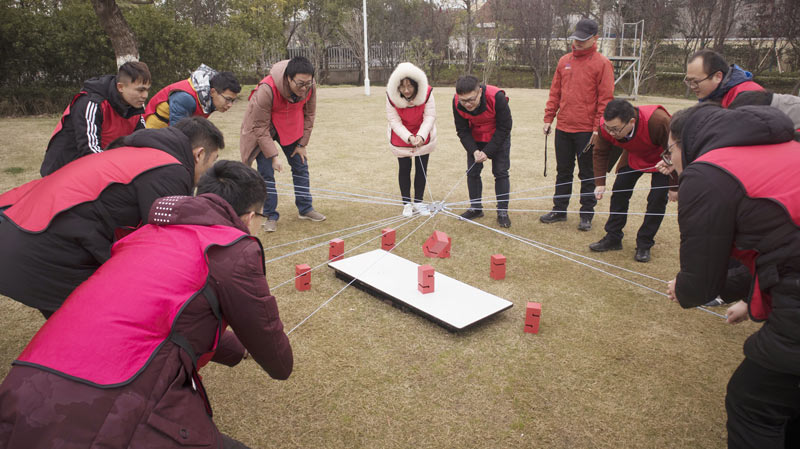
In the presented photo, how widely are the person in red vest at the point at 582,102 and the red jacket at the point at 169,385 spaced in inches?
162

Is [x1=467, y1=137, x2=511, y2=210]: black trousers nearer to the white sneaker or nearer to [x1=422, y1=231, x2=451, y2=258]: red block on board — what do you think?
the white sneaker

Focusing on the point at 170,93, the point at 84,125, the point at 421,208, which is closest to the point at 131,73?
the point at 84,125

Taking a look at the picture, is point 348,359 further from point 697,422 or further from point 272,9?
point 272,9

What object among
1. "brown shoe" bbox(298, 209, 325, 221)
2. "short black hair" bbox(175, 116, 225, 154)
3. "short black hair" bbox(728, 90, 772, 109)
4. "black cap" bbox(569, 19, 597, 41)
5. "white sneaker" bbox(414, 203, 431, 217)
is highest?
"black cap" bbox(569, 19, 597, 41)

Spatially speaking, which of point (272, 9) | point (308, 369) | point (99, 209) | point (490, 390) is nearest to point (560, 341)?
point (490, 390)

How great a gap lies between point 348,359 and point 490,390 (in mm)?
909

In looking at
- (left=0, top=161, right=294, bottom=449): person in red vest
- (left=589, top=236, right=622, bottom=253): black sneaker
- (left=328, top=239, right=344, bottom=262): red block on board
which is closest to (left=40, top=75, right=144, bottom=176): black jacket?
(left=328, top=239, right=344, bottom=262): red block on board

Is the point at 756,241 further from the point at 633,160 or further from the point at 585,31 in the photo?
the point at 585,31

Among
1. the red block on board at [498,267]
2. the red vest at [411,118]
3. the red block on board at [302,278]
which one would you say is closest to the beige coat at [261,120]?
the red vest at [411,118]

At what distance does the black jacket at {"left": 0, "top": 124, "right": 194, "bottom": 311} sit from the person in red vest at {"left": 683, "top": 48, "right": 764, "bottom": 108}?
3750 mm

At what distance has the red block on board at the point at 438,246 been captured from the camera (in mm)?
4777

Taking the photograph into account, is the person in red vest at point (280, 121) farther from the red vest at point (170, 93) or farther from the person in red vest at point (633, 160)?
the person in red vest at point (633, 160)

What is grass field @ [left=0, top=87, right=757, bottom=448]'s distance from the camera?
8.47ft

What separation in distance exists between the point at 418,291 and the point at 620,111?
7.30ft
